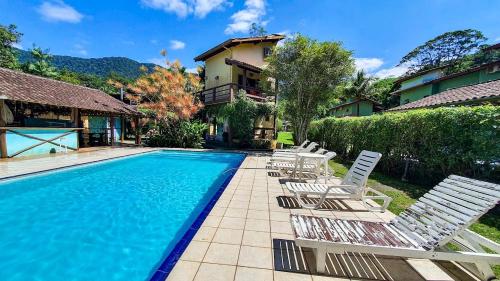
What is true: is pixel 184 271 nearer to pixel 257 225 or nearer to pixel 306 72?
pixel 257 225

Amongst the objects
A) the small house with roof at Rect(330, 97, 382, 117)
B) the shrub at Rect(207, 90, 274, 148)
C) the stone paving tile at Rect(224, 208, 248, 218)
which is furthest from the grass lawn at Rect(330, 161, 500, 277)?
the small house with roof at Rect(330, 97, 382, 117)

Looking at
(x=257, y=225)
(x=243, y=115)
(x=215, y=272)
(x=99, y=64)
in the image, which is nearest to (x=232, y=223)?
(x=257, y=225)

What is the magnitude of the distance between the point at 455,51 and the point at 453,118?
55325 millimetres

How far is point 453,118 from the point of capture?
6566 mm

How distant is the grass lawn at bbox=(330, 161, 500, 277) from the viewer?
13.8 ft

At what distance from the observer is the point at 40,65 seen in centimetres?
3312

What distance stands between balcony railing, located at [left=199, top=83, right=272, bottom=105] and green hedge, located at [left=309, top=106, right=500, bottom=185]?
10.7 metres

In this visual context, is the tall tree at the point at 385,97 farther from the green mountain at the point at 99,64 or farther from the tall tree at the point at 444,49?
the green mountain at the point at 99,64

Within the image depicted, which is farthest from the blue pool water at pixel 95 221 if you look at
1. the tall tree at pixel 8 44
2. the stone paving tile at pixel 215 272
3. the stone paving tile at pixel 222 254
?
the tall tree at pixel 8 44

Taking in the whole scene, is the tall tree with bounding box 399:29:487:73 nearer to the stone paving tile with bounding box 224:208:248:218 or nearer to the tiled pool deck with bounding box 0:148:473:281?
the tiled pool deck with bounding box 0:148:473:281

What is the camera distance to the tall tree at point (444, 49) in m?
44.1

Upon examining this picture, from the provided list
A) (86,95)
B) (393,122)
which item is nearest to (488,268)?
(393,122)

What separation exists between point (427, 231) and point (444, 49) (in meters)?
61.3

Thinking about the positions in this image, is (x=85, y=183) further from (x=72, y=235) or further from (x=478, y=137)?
(x=478, y=137)
